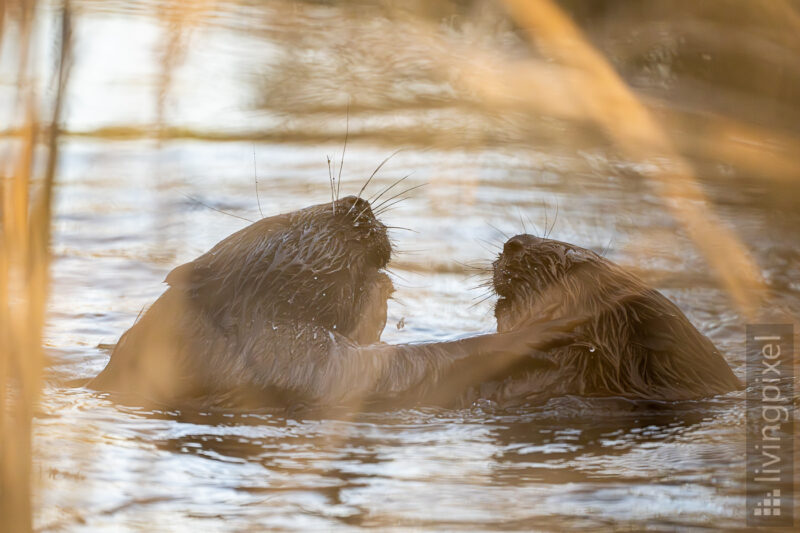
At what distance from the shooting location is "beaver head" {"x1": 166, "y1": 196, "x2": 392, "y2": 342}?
3869 mm

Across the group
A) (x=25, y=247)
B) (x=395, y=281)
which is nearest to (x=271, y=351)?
(x=395, y=281)

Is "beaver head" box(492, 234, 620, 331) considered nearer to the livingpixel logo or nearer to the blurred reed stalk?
the livingpixel logo

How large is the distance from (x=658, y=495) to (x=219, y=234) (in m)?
3.70

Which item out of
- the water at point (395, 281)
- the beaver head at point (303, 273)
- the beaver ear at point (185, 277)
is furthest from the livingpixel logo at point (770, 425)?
the beaver ear at point (185, 277)

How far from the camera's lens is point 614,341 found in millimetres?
3785

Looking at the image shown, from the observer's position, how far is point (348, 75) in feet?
27.7

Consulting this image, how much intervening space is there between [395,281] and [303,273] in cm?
152

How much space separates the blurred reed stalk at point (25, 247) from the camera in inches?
57.3

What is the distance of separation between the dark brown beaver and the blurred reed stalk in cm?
238

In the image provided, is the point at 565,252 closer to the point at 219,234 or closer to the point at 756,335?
the point at 756,335

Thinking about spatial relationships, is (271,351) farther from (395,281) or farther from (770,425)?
(395,281)

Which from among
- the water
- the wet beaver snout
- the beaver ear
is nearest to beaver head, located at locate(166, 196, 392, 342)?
the beaver ear

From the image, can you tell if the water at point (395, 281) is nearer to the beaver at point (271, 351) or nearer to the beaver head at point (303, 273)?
the beaver at point (271, 351)

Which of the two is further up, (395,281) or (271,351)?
(395,281)
